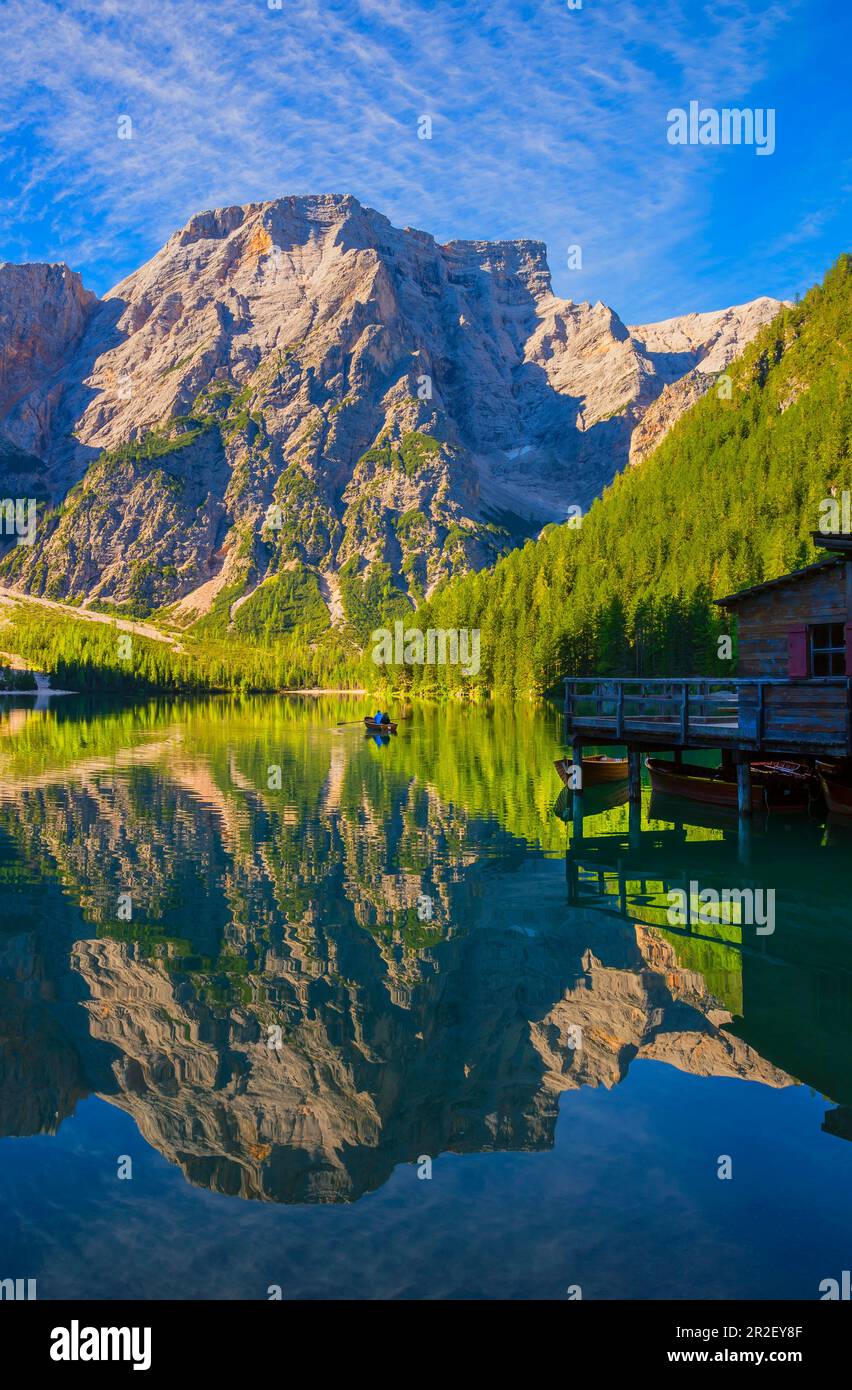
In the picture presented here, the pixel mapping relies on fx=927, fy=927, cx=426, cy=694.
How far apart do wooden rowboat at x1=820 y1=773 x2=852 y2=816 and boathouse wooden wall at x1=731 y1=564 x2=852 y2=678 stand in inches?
183

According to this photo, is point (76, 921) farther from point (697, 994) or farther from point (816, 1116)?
point (816, 1116)

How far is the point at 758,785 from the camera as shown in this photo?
3997 cm

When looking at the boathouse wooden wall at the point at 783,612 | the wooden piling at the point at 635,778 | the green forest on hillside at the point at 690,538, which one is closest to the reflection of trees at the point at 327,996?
the wooden piling at the point at 635,778

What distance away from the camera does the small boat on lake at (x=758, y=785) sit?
39156 millimetres

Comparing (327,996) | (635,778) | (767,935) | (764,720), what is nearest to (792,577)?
(764,720)

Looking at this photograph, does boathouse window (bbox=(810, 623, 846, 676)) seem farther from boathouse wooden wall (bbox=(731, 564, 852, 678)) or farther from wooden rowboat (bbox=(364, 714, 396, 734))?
wooden rowboat (bbox=(364, 714, 396, 734))

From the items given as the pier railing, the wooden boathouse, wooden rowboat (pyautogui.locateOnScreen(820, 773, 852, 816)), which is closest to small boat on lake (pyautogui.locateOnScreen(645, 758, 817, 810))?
the wooden boathouse

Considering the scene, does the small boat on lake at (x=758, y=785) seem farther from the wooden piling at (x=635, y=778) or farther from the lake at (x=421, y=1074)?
the lake at (x=421, y=1074)

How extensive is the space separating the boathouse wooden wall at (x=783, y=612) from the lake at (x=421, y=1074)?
828cm

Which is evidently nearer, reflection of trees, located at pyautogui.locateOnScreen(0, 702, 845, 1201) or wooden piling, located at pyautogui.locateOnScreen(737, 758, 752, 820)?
reflection of trees, located at pyautogui.locateOnScreen(0, 702, 845, 1201)

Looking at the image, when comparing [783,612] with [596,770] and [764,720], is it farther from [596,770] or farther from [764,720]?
[596,770]

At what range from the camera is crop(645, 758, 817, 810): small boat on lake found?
128 ft

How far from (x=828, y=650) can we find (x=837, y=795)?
5.51 metres
